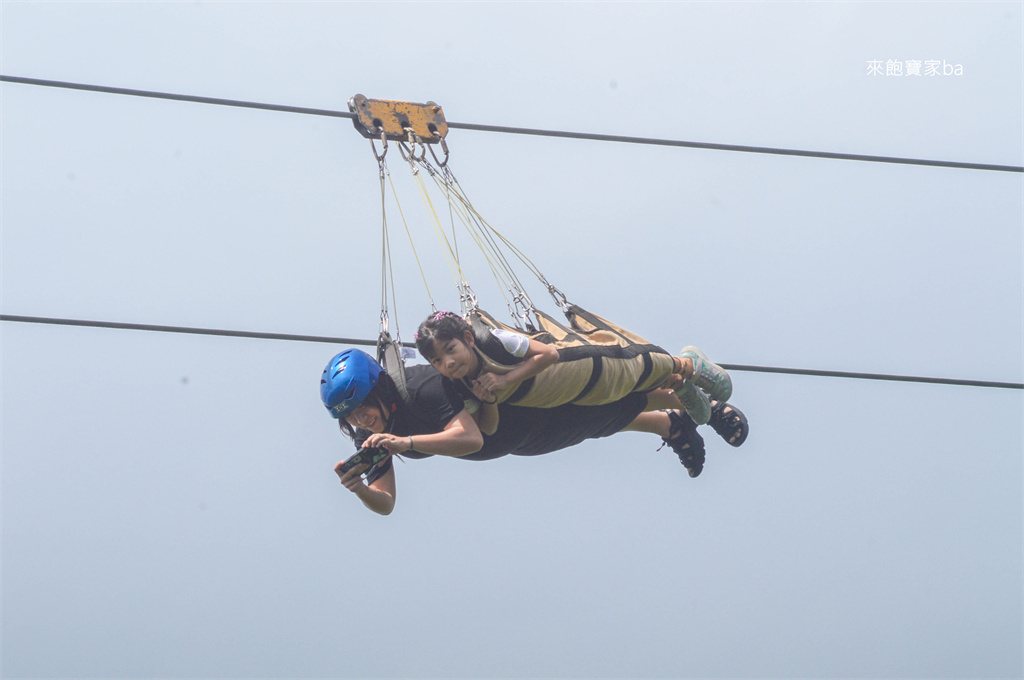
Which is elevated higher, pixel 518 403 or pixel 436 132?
pixel 436 132

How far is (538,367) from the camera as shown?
758 centimetres

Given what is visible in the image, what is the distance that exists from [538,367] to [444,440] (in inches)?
24.6

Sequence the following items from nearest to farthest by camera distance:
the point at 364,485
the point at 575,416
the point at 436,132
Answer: the point at 364,485, the point at 575,416, the point at 436,132

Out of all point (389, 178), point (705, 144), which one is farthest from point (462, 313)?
point (705, 144)

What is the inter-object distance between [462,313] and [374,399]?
665 millimetres

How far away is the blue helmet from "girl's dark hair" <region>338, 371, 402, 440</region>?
0.04 meters

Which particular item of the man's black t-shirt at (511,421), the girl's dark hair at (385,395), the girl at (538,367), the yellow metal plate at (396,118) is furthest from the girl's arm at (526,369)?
the yellow metal plate at (396,118)

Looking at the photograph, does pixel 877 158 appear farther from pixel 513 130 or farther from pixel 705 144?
pixel 513 130

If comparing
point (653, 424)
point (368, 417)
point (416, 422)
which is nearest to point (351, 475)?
point (368, 417)

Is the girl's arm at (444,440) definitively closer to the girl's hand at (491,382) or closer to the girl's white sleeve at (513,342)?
the girl's hand at (491,382)

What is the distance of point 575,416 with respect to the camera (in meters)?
8.05

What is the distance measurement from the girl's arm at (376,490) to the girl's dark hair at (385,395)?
0.36 meters

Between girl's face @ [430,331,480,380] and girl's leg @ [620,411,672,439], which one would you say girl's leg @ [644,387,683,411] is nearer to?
girl's leg @ [620,411,672,439]

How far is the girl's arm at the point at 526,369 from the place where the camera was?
7.46 m
